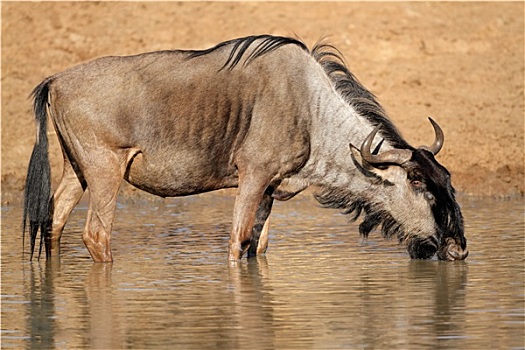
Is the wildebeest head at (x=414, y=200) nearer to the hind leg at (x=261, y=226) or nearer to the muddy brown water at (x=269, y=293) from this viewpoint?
the muddy brown water at (x=269, y=293)

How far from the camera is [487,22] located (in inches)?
792

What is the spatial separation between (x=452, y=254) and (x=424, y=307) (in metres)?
2.02

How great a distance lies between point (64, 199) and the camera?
10.1m

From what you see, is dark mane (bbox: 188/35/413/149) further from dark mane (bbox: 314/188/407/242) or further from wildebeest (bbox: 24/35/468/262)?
dark mane (bbox: 314/188/407/242)

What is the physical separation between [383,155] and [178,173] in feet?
5.33

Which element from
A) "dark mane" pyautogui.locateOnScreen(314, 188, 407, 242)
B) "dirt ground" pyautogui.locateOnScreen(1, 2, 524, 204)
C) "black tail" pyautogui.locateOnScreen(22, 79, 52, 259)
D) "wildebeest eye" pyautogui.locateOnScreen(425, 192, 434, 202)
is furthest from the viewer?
"dirt ground" pyautogui.locateOnScreen(1, 2, 524, 204)

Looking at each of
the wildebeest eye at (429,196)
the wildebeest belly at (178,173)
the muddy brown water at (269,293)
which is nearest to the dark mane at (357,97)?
the wildebeest eye at (429,196)

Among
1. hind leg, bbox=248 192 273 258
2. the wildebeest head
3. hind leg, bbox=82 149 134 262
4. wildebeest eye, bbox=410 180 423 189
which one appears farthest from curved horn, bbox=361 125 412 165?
hind leg, bbox=82 149 134 262

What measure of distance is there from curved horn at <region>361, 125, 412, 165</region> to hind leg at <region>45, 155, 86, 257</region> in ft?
7.70

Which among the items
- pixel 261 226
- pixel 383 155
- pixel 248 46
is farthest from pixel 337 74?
pixel 261 226

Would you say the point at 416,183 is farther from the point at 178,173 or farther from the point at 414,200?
the point at 178,173

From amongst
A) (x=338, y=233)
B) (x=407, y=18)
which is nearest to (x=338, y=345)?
(x=338, y=233)

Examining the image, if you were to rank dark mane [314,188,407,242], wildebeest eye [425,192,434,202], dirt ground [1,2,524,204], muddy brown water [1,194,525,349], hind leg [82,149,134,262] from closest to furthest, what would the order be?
muddy brown water [1,194,525,349] → hind leg [82,149,134,262] → wildebeest eye [425,192,434,202] → dark mane [314,188,407,242] → dirt ground [1,2,524,204]

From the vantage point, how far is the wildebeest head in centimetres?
952
